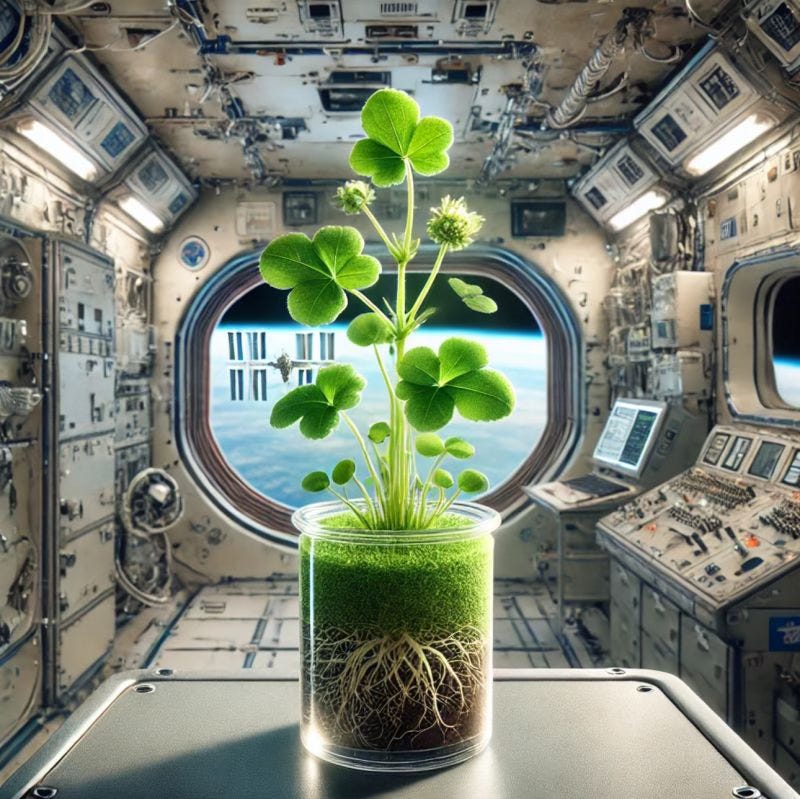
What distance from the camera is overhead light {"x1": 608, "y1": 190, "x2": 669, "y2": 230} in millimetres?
4383

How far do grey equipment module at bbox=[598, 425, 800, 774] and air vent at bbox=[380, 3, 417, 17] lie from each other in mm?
2383

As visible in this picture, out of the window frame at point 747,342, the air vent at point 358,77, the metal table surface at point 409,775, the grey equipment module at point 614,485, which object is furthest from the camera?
the grey equipment module at point 614,485

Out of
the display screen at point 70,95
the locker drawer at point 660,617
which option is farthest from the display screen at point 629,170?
the display screen at point 70,95

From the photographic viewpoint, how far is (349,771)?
84 centimetres

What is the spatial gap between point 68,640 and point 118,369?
1.77 metres

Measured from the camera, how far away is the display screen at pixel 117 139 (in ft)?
12.6

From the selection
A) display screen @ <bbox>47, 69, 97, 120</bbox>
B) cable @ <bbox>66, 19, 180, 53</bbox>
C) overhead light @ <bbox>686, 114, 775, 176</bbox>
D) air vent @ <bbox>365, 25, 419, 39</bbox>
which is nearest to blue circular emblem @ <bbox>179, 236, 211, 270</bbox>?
display screen @ <bbox>47, 69, 97, 120</bbox>

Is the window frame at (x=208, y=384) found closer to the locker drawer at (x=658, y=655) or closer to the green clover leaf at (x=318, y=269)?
the locker drawer at (x=658, y=655)

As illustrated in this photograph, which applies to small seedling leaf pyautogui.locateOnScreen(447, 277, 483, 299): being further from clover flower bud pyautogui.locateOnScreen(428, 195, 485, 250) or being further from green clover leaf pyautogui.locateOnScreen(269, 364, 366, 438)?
green clover leaf pyautogui.locateOnScreen(269, 364, 366, 438)

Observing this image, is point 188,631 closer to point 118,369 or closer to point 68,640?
point 68,640

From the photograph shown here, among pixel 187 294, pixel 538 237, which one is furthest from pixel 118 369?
pixel 538 237

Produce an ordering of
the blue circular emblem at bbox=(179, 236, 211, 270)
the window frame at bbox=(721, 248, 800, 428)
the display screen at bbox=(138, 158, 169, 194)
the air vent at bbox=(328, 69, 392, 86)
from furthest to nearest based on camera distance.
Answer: the blue circular emblem at bbox=(179, 236, 211, 270) → the display screen at bbox=(138, 158, 169, 194) → the window frame at bbox=(721, 248, 800, 428) → the air vent at bbox=(328, 69, 392, 86)

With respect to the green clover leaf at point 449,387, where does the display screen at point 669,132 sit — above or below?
above

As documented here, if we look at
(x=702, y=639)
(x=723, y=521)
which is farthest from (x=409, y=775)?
(x=723, y=521)
